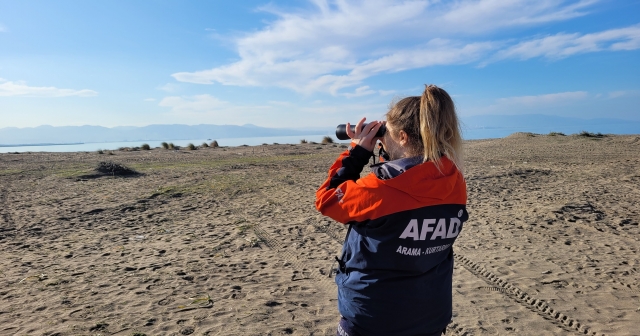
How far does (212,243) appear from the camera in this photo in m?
6.80

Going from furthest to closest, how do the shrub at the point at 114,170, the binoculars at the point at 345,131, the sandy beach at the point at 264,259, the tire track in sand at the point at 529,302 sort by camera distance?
the shrub at the point at 114,170 → the sandy beach at the point at 264,259 → the tire track in sand at the point at 529,302 → the binoculars at the point at 345,131

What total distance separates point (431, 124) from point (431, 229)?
0.43 metres

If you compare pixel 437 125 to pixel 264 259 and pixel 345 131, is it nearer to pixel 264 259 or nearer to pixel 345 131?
pixel 345 131

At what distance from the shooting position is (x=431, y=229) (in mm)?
1702

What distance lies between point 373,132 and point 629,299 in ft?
14.1

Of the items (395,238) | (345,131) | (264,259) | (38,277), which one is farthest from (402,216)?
(38,277)

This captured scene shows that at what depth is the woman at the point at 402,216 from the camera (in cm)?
164

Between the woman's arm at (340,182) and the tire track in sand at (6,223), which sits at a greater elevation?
the woman's arm at (340,182)

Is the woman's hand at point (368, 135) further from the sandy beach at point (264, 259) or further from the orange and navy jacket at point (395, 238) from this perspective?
the sandy beach at point (264, 259)

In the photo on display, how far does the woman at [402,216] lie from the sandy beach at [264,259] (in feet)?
7.50

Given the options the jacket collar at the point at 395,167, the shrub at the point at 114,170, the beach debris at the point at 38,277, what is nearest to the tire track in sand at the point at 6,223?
the beach debris at the point at 38,277

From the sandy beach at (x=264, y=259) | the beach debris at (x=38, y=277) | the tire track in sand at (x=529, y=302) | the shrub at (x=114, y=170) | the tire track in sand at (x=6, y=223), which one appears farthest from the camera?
the shrub at (x=114, y=170)

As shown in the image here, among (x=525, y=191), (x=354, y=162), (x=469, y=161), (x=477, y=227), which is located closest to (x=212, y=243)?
(x=477, y=227)

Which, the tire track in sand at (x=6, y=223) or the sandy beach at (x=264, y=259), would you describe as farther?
the tire track in sand at (x=6, y=223)
